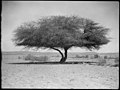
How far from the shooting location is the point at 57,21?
60.6 ft

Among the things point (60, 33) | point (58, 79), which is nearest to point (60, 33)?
point (60, 33)

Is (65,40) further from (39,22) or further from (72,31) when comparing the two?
(39,22)

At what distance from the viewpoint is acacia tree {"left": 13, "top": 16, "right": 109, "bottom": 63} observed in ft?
58.8

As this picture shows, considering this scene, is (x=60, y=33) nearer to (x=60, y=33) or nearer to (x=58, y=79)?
(x=60, y=33)

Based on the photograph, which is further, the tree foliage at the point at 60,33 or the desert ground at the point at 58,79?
the tree foliage at the point at 60,33

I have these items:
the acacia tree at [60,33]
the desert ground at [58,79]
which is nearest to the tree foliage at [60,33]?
the acacia tree at [60,33]

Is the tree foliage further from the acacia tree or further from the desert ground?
the desert ground

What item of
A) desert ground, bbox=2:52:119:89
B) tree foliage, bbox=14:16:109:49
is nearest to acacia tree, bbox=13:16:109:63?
tree foliage, bbox=14:16:109:49

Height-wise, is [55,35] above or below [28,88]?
above

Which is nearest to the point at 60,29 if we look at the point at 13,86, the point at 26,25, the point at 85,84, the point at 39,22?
the point at 39,22

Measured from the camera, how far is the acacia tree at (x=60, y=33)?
58.8 feet

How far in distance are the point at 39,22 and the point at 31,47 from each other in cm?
299

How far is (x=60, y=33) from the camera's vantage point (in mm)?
17734

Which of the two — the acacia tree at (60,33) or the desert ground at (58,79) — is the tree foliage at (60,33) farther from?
the desert ground at (58,79)
